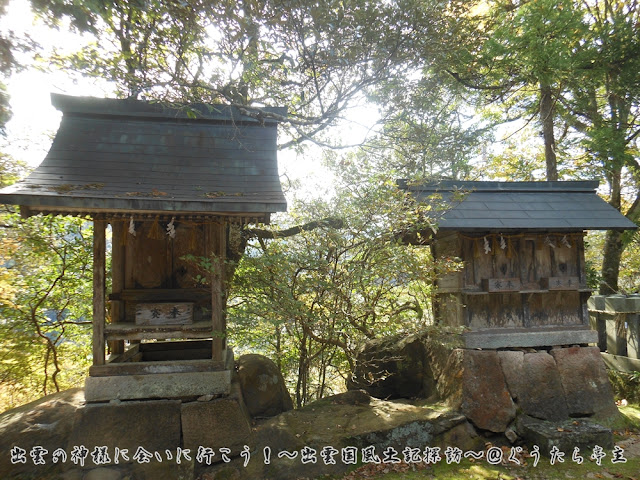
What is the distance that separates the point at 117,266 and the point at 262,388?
3.26 m

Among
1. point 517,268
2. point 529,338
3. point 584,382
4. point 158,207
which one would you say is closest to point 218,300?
point 158,207

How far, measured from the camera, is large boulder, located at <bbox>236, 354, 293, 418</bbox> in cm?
616

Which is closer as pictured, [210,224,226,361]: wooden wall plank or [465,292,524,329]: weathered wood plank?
[210,224,226,361]: wooden wall plank

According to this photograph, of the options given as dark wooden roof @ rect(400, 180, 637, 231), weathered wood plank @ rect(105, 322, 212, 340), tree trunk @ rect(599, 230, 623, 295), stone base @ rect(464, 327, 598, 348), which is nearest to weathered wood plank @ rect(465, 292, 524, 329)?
stone base @ rect(464, 327, 598, 348)

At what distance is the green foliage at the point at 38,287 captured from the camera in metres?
7.24

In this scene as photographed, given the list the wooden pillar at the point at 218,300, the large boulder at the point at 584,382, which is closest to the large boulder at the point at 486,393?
the large boulder at the point at 584,382

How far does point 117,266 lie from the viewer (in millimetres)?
6125

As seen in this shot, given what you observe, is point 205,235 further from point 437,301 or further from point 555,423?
point 555,423

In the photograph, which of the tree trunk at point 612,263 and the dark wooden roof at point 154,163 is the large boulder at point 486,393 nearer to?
the dark wooden roof at point 154,163

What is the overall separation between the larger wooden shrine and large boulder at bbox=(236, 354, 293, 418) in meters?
0.43

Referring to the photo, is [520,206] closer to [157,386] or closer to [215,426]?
[215,426]

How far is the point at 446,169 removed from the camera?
893 centimetres

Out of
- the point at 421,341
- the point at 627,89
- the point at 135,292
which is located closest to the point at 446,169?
the point at 421,341

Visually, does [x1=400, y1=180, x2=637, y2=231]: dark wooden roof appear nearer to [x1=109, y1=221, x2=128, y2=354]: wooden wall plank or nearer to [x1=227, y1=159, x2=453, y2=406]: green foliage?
[x1=227, y1=159, x2=453, y2=406]: green foliage
